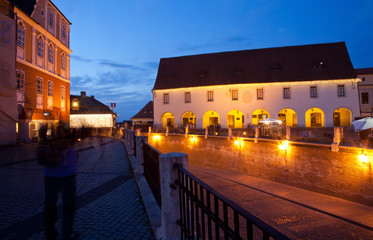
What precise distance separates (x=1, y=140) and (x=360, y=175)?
2311 centimetres

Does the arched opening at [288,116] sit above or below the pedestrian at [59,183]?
above

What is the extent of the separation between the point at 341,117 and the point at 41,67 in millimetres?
35334

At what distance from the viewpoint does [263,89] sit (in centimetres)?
2973

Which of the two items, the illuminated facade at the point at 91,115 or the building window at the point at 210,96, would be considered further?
the illuminated facade at the point at 91,115

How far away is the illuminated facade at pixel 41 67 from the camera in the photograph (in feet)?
58.9

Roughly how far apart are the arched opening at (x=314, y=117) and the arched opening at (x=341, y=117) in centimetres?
218

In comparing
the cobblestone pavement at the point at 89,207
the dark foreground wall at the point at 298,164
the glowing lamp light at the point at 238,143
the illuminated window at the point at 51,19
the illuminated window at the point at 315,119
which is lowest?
the dark foreground wall at the point at 298,164

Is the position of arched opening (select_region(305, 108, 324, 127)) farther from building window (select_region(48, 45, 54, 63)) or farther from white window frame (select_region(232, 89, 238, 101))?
building window (select_region(48, 45, 54, 63))

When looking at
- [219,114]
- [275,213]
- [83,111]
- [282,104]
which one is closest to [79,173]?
[275,213]

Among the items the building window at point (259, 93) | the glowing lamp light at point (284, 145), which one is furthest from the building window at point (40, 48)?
the building window at point (259, 93)

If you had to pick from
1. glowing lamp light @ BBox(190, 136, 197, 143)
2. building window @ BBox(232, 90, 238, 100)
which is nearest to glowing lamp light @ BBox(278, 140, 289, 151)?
glowing lamp light @ BBox(190, 136, 197, 143)

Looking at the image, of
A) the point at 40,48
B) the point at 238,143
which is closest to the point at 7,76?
the point at 40,48

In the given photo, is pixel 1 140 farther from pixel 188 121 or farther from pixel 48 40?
pixel 188 121

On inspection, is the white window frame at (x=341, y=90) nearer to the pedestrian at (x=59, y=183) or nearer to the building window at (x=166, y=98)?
the building window at (x=166, y=98)
